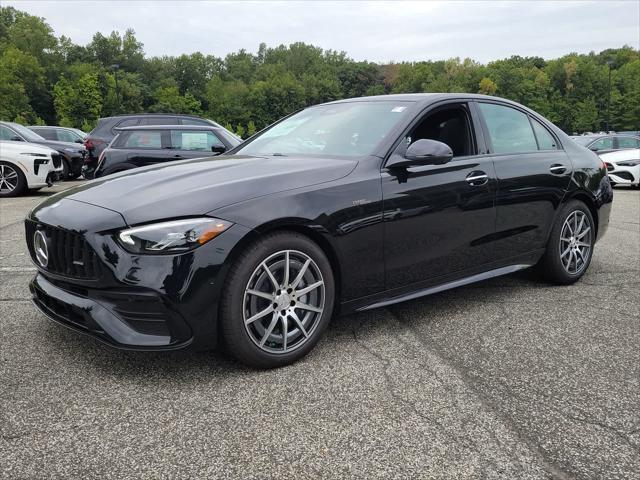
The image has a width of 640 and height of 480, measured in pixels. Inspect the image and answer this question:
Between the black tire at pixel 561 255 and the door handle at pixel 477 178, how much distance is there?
98 cm

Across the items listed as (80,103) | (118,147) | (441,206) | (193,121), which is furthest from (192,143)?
(80,103)

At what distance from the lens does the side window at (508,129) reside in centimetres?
408

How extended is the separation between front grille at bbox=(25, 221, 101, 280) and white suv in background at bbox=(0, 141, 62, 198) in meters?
9.33

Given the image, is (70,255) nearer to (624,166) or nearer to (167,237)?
(167,237)

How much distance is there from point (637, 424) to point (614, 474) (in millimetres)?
457

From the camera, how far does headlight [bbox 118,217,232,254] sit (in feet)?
8.50

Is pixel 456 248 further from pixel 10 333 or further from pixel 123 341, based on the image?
pixel 10 333

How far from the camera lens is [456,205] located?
3605mm

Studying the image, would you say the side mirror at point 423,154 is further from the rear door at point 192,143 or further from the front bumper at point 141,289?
the rear door at point 192,143

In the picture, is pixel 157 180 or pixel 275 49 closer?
pixel 157 180

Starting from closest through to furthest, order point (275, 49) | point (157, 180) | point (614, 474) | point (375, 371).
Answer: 1. point (614, 474)
2. point (375, 371)
3. point (157, 180)
4. point (275, 49)

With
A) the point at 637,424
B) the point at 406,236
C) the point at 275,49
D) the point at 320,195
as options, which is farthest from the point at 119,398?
the point at 275,49

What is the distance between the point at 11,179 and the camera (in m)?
11.2

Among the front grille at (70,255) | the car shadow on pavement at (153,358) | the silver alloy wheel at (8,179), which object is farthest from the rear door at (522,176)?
the silver alloy wheel at (8,179)
